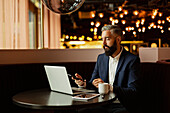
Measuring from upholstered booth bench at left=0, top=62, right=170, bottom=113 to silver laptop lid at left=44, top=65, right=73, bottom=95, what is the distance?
725mm

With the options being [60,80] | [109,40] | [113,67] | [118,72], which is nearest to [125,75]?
[118,72]

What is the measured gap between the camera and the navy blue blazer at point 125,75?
2033 millimetres

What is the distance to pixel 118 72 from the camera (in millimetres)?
2301

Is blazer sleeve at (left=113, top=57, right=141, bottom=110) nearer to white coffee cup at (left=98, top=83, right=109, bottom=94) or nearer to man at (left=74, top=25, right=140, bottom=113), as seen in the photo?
man at (left=74, top=25, right=140, bottom=113)

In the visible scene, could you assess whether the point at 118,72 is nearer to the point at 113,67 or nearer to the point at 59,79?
the point at 113,67

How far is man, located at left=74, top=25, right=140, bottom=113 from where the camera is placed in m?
2.06

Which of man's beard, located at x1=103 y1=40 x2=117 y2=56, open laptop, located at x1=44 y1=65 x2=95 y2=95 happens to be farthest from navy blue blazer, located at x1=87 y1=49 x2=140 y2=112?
open laptop, located at x1=44 y1=65 x2=95 y2=95

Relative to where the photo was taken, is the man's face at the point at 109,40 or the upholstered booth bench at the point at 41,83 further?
the upholstered booth bench at the point at 41,83

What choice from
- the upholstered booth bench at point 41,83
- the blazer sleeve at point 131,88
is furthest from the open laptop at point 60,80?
the upholstered booth bench at point 41,83

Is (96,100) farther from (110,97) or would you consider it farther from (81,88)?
(81,88)

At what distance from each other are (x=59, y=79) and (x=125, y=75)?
72cm

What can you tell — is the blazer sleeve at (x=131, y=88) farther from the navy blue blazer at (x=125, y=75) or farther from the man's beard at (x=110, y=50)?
the man's beard at (x=110, y=50)

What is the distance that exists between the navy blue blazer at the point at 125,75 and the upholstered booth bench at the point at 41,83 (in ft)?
1.65

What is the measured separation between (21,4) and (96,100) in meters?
3.12
